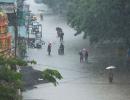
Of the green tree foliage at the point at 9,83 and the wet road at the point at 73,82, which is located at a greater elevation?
the green tree foliage at the point at 9,83

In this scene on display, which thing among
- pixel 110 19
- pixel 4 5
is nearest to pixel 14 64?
pixel 4 5

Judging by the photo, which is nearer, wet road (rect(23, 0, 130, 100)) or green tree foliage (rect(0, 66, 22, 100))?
green tree foliage (rect(0, 66, 22, 100))

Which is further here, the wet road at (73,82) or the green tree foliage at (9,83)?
the wet road at (73,82)

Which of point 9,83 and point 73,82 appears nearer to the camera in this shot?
point 9,83

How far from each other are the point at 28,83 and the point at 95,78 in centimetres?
493

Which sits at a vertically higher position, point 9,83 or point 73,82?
point 9,83

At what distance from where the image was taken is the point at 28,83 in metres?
31.4

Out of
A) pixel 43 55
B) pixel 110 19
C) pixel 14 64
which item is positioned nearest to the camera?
pixel 14 64

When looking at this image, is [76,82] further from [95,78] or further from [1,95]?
[1,95]

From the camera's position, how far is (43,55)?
150 ft

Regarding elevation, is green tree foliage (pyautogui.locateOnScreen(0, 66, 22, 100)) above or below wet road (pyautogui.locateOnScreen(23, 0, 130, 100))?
above

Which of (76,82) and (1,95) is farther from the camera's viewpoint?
(76,82)

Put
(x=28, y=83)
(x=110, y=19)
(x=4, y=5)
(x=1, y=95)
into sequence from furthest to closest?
(x=110, y=19)
(x=4, y=5)
(x=28, y=83)
(x=1, y=95)

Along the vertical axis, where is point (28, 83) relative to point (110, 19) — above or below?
below
